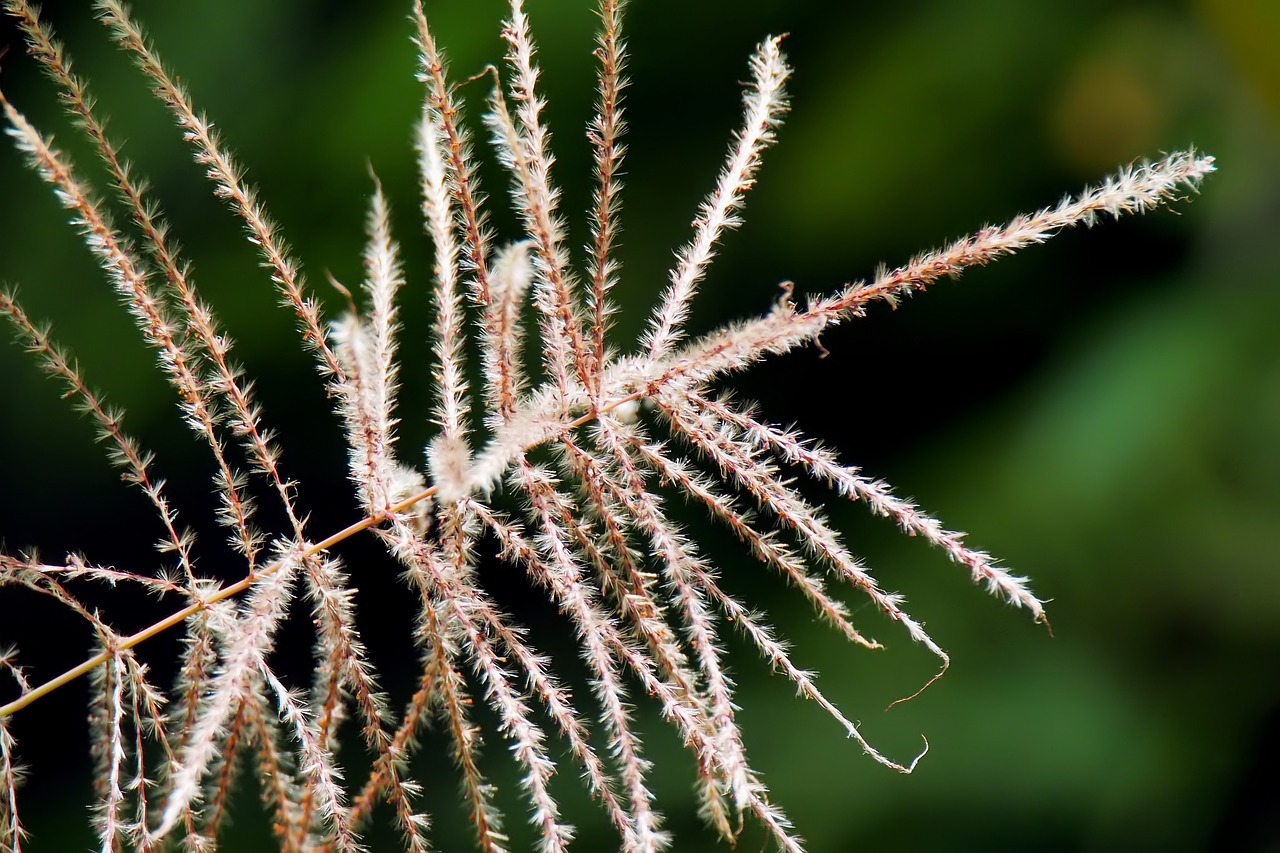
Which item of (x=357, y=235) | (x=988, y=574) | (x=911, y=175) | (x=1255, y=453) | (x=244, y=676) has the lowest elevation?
(x=988, y=574)

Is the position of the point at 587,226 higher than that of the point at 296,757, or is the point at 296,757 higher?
the point at 587,226

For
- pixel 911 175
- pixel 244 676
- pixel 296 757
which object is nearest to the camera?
pixel 244 676

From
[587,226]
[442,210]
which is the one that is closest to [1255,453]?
[587,226]

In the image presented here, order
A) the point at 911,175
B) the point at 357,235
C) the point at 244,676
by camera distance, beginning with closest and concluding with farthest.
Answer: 1. the point at 244,676
2. the point at 357,235
3. the point at 911,175

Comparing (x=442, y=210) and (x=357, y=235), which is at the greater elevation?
(x=357, y=235)

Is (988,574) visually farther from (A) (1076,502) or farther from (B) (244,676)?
(A) (1076,502)

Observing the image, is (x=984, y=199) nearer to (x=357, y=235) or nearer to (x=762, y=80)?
(x=357, y=235)

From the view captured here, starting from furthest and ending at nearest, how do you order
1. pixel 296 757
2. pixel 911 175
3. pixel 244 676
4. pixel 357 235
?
pixel 911 175
pixel 357 235
pixel 296 757
pixel 244 676

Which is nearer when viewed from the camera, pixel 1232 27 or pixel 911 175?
pixel 1232 27

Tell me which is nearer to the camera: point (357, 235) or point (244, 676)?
point (244, 676)

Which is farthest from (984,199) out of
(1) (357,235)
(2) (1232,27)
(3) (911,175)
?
(1) (357,235)
